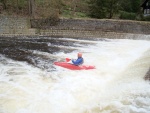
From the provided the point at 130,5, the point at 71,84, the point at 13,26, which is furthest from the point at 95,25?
the point at 71,84

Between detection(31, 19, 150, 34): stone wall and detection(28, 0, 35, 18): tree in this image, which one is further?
detection(28, 0, 35, 18): tree

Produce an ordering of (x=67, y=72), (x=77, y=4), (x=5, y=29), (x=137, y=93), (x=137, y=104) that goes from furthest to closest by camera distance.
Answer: (x=77, y=4) → (x=5, y=29) → (x=67, y=72) → (x=137, y=93) → (x=137, y=104)

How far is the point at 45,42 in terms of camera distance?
48.5ft

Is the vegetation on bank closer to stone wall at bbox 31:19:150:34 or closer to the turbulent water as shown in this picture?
stone wall at bbox 31:19:150:34

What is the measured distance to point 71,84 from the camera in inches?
290

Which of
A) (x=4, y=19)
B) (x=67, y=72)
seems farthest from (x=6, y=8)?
(x=67, y=72)

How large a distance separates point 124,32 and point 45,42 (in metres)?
6.18

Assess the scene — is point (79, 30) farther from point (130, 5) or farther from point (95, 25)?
point (130, 5)

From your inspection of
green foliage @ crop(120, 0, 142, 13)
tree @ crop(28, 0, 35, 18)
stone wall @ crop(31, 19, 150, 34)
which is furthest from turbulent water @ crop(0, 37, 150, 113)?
green foliage @ crop(120, 0, 142, 13)

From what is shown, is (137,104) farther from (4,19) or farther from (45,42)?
(4,19)

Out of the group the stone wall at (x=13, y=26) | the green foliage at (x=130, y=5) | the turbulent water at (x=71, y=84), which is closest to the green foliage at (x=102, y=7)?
the green foliage at (x=130, y=5)

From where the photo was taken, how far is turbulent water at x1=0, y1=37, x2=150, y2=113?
18.7 feet

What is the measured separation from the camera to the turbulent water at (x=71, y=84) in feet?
18.7

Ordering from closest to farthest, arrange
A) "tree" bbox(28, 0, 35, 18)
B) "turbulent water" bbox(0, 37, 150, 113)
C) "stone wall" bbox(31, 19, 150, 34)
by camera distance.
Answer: "turbulent water" bbox(0, 37, 150, 113) → "stone wall" bbox(31, 19, 150, 34) → "tree" bbox(28, 0, 35, 18)
